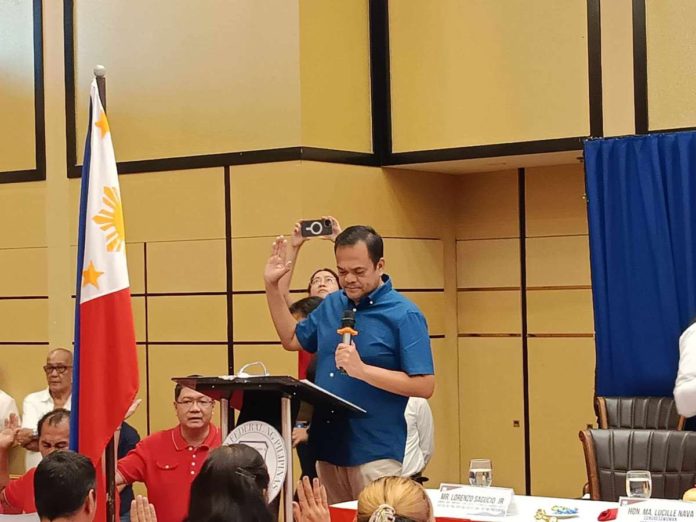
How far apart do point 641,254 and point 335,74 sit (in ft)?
7.13

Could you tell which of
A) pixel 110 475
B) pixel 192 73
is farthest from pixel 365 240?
pixel 192 73

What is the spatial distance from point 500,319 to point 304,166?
1.79 meters

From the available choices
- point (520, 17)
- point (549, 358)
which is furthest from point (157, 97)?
point (549, 358)

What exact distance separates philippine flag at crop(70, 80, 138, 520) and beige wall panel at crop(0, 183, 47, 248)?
12.1ft

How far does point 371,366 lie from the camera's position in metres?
4.07

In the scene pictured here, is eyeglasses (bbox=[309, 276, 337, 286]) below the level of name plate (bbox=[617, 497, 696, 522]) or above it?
above

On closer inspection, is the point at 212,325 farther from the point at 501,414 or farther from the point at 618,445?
the point at 618,445

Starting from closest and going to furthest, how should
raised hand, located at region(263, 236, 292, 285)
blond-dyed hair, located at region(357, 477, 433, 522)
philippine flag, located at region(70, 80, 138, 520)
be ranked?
1. blond-dyed hair, located at region(357, 477, 433, 522)
2. philippine flag, located at region(70, 80, 138, 520)
3. raised hand, located at region(263, 236, 292, 285)

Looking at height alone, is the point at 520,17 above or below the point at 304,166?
above

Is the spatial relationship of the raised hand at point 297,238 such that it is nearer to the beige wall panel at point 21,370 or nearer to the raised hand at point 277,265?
the raised hand at point 277,265

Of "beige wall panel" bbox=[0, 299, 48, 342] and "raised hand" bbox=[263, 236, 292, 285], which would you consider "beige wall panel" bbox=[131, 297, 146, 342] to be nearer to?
"beige wall panel" bbox=[0, 299, 48, 342]

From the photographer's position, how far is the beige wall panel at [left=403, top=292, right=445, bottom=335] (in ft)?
25.6

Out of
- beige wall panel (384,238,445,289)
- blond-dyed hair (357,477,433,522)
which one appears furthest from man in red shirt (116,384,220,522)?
blond-dyed hair (357,477,433,522)

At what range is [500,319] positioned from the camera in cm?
791
